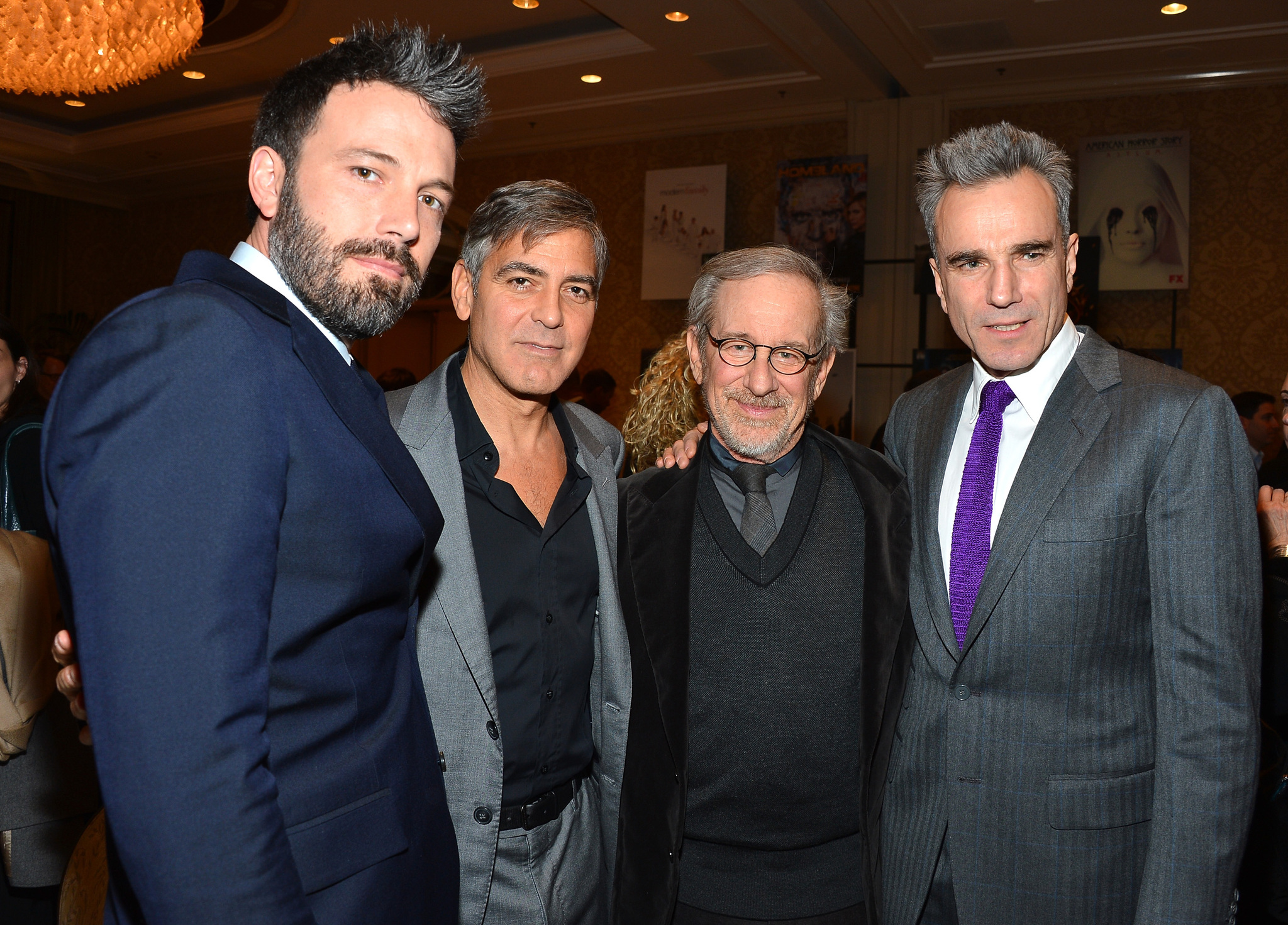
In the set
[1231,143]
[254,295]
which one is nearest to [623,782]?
[254,295]

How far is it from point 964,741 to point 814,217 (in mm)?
5859

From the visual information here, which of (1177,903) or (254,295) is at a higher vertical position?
(254,295)

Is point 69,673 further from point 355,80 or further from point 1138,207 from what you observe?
point 1138,207

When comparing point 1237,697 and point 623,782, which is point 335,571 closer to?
point 623,782

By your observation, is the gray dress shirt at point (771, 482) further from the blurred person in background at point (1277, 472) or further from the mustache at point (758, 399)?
the blurred person in background at point (1277, 472)

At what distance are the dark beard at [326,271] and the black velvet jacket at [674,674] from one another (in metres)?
0.88

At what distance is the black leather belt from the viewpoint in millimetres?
1759

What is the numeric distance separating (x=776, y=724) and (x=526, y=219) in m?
1.17

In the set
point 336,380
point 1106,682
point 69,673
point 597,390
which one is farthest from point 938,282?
point 597,390

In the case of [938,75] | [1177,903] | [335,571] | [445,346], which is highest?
[938,75]

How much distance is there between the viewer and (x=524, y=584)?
72.9 inches

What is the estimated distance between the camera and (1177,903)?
1539 mm

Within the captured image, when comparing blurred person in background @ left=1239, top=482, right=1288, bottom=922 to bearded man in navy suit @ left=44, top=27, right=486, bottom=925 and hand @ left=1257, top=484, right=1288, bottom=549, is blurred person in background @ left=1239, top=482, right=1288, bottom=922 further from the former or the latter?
bearded man in navy suit @ left=44, top=27, right=486, bottom=925

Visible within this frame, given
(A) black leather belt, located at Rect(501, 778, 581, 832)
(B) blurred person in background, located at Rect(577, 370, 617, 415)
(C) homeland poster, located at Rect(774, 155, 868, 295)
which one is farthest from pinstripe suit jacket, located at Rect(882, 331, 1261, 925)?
(C) homeland poster, located at Rect(774, 155, 868, 295)
